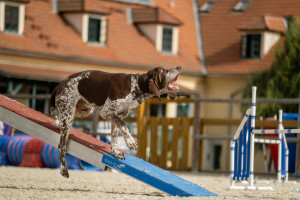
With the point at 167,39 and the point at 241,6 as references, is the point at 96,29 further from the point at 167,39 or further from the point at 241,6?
the point at 241,6

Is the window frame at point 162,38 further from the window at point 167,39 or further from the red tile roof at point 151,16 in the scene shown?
the red tile roof at point 151,16

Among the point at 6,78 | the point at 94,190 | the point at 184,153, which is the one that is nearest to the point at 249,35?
the point at 6,78

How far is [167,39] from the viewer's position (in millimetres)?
31750

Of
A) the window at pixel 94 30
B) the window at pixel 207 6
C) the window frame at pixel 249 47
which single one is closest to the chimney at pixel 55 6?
the window at pixel 94 30

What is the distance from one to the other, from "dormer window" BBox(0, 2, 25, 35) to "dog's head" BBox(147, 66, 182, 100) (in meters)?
18.0

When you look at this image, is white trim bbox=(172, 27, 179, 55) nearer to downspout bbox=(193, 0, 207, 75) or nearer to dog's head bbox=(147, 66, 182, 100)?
downspout bbox=(193, 0, 207, 75)

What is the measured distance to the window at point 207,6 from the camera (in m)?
33.7

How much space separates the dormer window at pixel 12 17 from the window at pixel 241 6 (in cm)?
1008

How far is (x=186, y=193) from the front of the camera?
9250mm

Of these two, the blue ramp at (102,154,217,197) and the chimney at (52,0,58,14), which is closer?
the blue ramp at (102,154,217,197)

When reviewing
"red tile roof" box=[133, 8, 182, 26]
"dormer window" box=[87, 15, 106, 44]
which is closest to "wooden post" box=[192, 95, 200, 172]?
"dormer window" box=[87, 15, 106, 44]

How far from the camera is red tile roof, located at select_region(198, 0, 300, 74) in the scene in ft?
103

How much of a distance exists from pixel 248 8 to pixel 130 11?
5.24 m

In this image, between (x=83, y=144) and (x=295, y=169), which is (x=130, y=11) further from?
(x=83, y=144)
